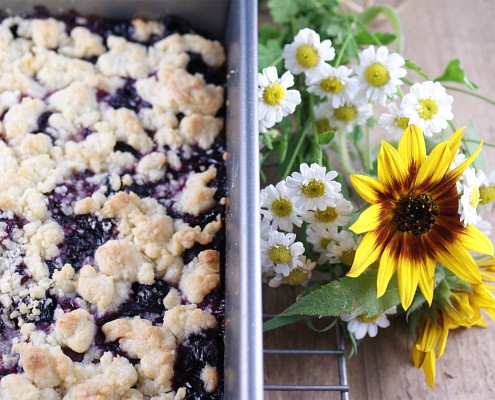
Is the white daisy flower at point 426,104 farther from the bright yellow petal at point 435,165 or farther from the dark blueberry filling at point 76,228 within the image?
the dark blueberry filling at point 76,228

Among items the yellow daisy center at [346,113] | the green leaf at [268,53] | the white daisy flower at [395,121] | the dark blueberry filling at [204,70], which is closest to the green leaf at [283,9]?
the green leaf at [268,53]

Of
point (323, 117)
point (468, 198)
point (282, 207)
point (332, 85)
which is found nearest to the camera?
point (468, 198)

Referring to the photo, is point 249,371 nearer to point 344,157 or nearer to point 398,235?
point 398,235

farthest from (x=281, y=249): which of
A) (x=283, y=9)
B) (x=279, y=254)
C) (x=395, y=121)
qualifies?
(x=283, y=9)

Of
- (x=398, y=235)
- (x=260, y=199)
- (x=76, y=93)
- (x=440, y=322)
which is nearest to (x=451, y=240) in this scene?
(x=398, y=235)

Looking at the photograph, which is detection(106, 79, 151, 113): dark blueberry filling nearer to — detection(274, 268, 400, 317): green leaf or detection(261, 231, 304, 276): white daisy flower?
detection(261, 231, 304, 276): white daisy flower

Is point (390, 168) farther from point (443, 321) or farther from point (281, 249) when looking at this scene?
point (443, 321)
